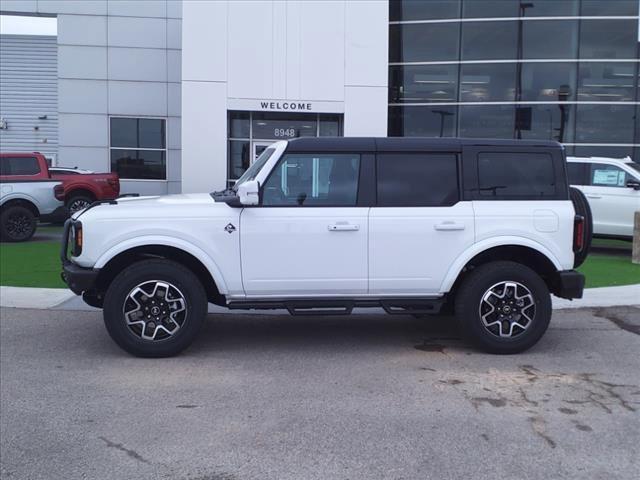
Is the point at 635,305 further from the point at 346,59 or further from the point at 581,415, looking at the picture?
the point at 346,59

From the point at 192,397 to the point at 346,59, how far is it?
14231 mm

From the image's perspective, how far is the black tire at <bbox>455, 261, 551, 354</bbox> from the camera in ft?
20.9

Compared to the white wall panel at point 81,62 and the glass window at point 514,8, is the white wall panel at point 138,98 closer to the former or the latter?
the white wall panel at point 81,62

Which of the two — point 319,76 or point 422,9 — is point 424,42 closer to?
point 422,9

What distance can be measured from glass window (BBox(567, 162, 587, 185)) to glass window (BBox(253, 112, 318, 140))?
7506mm

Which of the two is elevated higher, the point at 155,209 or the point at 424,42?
the point at 424,42

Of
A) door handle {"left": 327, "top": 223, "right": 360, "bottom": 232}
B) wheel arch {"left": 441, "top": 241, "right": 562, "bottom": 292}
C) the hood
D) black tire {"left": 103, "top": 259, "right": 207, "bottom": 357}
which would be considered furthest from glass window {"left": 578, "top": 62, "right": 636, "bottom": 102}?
black tire {"left": 103, "top": 259, "right": 207, "bottom": 357}

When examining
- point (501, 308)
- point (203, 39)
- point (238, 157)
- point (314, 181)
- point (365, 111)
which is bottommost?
point (501, 308)

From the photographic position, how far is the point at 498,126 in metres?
19.7

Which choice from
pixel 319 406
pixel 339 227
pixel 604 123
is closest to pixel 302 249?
pixel 339 227

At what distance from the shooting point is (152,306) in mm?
6172

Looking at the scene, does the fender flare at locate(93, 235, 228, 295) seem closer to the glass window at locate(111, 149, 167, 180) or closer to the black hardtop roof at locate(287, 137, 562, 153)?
the black hardtop roof at locate(287, 137, 562, 153)

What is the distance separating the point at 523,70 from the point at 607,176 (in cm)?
691

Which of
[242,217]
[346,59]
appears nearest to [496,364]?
[242,217]
